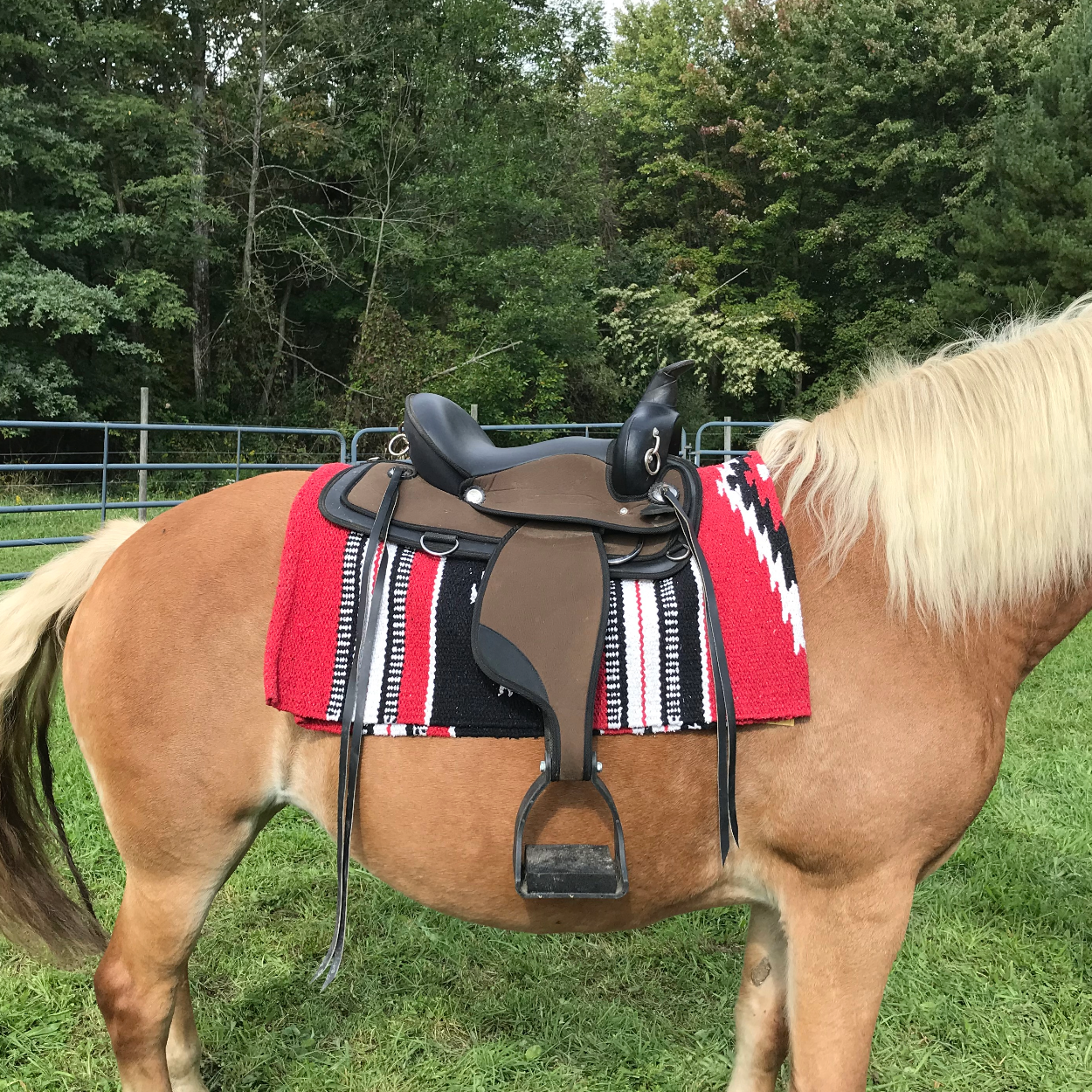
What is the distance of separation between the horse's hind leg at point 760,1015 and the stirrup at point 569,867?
52 centimetres

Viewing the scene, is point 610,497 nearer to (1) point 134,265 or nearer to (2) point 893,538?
(2) point 893,538

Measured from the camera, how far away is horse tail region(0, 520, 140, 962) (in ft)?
6.23

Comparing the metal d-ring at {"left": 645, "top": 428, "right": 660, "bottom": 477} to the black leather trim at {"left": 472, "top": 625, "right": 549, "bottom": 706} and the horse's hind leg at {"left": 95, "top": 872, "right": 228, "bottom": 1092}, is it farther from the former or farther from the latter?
the horse's hind leg at {"left": 95, "top": 872, "right": 228, "bottom": 1092}

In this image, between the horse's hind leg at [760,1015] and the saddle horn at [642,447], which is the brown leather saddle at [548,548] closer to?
the saddle horn at [642,447]

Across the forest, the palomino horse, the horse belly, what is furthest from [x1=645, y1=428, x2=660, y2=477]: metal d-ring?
the forest

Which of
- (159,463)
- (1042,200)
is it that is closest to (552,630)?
(159,463)

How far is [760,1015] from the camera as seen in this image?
6.03ft

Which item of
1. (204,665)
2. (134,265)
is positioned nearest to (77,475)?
(134,265)

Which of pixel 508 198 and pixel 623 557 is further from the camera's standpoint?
pixel 508 198

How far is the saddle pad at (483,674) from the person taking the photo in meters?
1.45

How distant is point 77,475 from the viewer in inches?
581

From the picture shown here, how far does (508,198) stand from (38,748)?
1710 cm

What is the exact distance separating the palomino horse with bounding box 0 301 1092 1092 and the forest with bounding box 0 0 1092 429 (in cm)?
1304

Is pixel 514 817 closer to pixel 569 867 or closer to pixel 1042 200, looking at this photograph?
pixel 569 867
